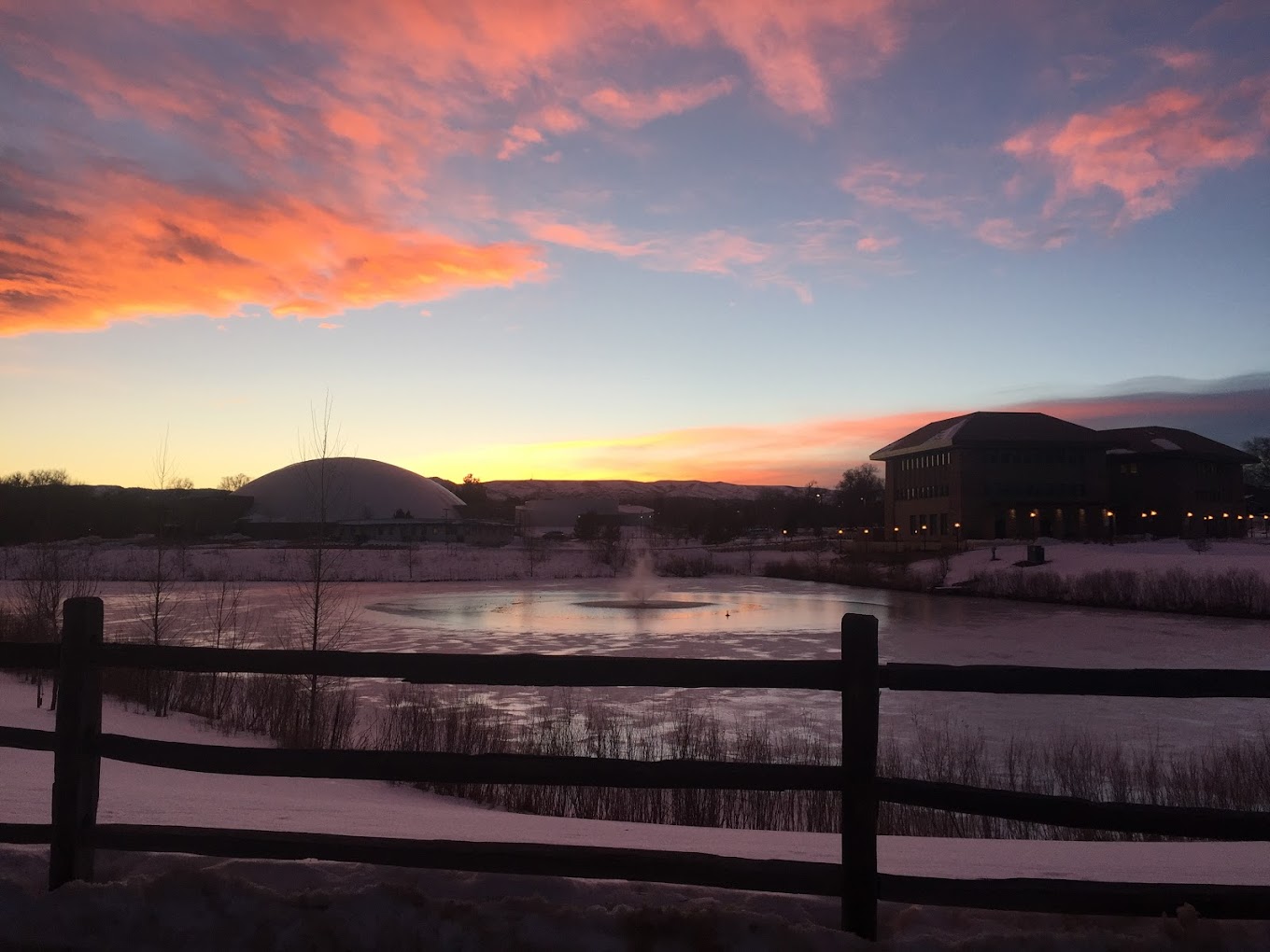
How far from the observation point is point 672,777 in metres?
4.80

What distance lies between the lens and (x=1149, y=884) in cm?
457

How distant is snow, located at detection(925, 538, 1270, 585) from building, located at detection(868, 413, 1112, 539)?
10.5m

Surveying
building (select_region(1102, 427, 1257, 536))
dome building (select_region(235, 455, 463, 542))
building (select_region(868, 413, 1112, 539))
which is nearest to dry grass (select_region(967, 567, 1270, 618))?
building (select_region(868, 413, 1112, 539))

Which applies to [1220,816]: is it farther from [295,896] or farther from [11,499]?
[11,499]

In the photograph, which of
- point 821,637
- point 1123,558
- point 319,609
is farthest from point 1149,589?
point 319,609

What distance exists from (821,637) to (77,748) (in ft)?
97.4

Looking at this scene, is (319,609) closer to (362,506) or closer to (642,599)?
(642,599)

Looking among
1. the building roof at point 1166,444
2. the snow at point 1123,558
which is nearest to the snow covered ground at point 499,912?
the snow at point 1123,558

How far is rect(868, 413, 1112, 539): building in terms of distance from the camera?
85375 millimetres

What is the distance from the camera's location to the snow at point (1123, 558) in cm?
5194

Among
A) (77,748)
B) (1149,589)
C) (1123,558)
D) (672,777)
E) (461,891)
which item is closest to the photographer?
(672,777)

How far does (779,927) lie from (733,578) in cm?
6487

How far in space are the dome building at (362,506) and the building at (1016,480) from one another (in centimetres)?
7499

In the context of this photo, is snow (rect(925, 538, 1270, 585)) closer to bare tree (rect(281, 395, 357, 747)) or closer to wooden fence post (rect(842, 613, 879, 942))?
bare tree (rect(281, 395, 357, 747))
